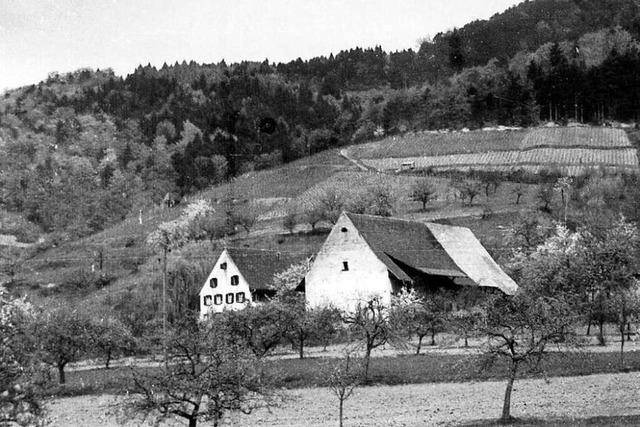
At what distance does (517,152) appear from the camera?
484ft

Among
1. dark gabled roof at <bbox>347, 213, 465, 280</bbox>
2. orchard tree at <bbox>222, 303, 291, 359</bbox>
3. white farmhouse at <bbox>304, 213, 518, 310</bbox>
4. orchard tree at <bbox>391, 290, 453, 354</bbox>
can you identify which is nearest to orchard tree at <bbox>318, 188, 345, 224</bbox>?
dark gabled roof at <bbox>347, 213, 465, 280</bbox>

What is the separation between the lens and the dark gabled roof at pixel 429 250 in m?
76.1

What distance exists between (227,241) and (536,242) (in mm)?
43026

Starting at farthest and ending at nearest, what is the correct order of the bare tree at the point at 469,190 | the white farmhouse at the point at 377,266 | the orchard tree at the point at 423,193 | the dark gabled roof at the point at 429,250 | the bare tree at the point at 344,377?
the orchard tree at the point at 423,193, the bare tree at the point at 469,190, the dark gabled roof at the point at 429,250, the white farmhouse at the point at 377,266, the bare tree at the point at 344,377

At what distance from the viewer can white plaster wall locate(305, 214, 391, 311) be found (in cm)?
7338

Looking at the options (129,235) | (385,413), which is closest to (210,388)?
(385,413)

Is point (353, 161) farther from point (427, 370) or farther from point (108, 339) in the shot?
point (427, 370)

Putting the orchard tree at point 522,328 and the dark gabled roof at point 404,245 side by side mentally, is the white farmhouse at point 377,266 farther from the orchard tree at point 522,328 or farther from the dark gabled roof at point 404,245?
the orchard tree at point 522,328

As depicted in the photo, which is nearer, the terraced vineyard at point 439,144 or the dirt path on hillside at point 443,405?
the dirt path on hillside at point 443,405

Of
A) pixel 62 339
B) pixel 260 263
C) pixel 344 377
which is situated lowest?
pixel 62 339

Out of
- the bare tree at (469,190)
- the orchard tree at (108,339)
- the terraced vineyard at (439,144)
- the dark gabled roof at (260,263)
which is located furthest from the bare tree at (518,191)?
the orchard tree at (108,339)

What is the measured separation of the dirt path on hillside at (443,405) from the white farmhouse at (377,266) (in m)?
30.5

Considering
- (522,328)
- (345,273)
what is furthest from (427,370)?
(345,273)

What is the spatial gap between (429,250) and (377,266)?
34.9ft
